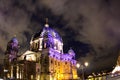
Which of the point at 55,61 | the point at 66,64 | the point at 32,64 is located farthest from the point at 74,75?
the point at 32,64

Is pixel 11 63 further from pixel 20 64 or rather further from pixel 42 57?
pixel 42 57

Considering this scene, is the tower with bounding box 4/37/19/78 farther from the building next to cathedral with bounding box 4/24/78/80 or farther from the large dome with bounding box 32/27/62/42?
the large dome with bounding box 32/27/62/42

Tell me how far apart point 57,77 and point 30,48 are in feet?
64.3

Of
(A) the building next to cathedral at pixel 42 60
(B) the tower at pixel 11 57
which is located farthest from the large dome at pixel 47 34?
(B) the tower at pixel 11 57

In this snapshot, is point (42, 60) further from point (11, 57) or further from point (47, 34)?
point (11, 57)

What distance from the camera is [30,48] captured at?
10212cm

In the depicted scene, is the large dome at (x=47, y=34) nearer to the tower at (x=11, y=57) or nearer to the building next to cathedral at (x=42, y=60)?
the building next to cathedral at (x=42, y=60)

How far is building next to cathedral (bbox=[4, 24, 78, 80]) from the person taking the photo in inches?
3438

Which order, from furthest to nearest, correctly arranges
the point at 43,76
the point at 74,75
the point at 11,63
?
the point at 74,75 → the point at 11,63 → the point at 43,76

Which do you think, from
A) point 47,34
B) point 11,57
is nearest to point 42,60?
point 47,34

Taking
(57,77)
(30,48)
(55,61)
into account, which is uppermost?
(30,48)

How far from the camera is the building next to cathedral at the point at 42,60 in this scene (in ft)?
286

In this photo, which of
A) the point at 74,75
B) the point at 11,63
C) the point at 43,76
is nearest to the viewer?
the point at 43,76

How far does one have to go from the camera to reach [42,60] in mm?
88438
